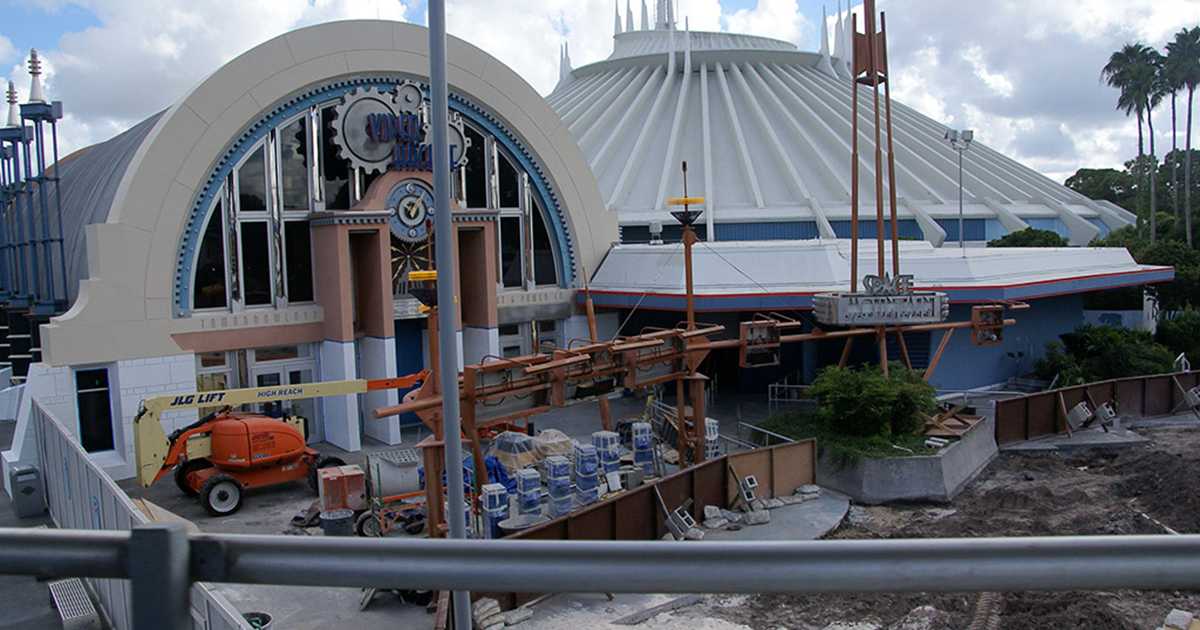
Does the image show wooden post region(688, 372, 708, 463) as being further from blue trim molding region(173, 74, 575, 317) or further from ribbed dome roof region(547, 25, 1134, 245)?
ribbed dome roof region(547, 25, 1134, 245)

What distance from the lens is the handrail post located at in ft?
8.14

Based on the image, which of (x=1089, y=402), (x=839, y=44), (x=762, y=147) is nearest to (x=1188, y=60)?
(x=839, y=44)

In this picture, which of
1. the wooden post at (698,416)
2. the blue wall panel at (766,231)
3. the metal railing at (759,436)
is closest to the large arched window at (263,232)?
the wooden post at (698,416)

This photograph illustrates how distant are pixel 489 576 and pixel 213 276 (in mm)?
29098

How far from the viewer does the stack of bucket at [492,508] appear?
19.2 m

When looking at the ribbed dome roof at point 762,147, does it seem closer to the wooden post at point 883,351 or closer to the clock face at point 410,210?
the wooden post at point 883,351

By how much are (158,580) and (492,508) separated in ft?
56.1

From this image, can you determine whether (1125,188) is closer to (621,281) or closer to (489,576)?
(621,281)

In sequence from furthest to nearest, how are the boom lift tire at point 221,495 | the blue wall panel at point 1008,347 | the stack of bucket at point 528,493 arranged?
the blue wall panel at point 1008,347 → the boom lift tire at point 221,495 → the stack of bucket at point 528,493

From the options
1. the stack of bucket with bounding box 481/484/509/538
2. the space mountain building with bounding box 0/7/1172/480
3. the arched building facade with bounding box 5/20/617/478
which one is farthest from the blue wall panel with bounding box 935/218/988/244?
the stack of bucket with bounding box 481/484/509/538

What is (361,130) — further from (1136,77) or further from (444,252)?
(1136,77)

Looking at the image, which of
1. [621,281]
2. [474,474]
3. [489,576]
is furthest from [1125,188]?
[489,576]

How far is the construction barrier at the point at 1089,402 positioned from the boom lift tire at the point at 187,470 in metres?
21.7

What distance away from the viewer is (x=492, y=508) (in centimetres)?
1928
